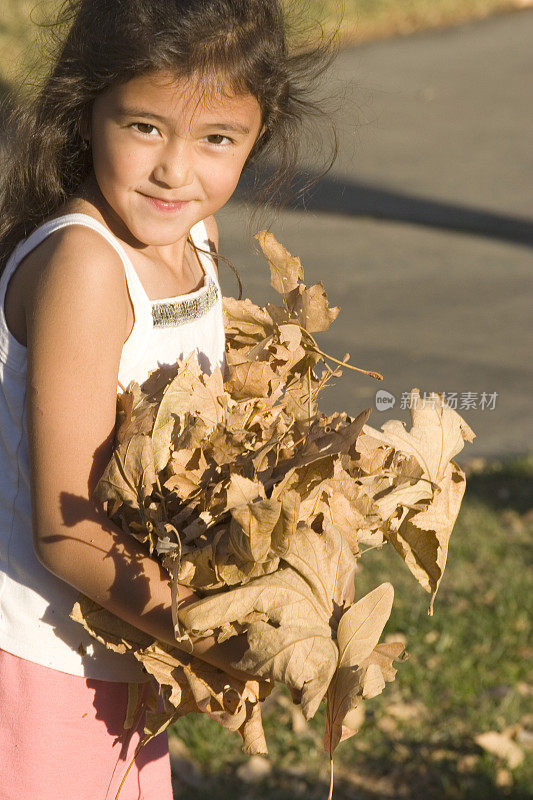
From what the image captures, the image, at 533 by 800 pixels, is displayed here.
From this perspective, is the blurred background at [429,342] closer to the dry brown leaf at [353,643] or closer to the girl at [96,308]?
the girl at [96,308]

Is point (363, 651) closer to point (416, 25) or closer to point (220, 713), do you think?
point (220, 713)

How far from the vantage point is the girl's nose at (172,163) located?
155 cm

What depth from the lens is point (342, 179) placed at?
26.9ft

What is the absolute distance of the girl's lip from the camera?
5.20 ft

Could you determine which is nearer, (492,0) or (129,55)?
(129,55)

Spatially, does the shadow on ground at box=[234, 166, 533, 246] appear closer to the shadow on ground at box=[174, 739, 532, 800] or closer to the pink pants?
the shadow on ground at box=[174, 739, 532, 800]

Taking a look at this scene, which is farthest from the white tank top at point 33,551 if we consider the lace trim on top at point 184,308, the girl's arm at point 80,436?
the girl's arm at point 80,436

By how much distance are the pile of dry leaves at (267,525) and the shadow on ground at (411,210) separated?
583 centimetres

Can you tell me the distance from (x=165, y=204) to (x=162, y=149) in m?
0.09

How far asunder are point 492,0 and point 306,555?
13.7 metres

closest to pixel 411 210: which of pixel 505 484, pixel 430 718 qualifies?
pixel 505 484

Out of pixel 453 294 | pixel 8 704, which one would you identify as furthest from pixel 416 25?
pixel 8 704

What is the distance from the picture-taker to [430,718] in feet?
10.4

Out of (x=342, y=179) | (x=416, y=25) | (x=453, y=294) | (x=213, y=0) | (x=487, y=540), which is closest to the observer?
(x=213, y=0)
